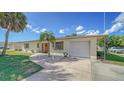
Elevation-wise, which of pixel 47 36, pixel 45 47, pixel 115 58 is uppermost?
pixel 47 36

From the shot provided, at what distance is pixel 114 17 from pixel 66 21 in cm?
232

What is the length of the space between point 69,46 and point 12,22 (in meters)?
3.36

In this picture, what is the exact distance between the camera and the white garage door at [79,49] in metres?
8.89

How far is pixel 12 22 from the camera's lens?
31.4 feet

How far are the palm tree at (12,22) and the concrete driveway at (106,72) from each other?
4178 millimetres

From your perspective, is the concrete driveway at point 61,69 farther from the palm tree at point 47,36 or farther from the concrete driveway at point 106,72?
the palm tree at point 47,36

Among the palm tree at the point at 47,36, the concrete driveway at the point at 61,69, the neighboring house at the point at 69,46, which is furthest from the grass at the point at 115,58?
the palm tree at the point at 47,36

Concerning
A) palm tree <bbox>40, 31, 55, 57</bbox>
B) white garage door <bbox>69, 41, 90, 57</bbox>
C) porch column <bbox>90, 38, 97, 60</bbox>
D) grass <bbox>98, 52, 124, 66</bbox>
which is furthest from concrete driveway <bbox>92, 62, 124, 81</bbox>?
palm tree <bbox>40, 31, 55, 57</bbox>

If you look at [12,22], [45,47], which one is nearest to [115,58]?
[45,47]

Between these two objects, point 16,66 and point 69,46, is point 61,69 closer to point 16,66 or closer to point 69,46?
point 69,46

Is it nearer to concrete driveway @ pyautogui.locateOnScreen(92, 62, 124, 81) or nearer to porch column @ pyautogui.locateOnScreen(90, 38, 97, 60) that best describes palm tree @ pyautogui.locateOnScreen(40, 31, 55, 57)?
porch column @ pyautogui.locateOnScreen(90, 38, 97, 60)
